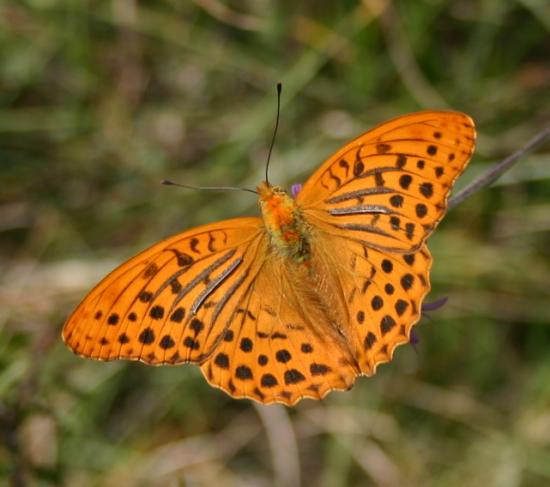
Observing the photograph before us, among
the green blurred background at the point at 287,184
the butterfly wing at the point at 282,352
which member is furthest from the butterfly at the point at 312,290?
the green blurred background at the point at 287,184

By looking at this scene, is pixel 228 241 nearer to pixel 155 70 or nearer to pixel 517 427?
pixel 517 427

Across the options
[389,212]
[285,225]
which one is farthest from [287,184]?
[389,212]

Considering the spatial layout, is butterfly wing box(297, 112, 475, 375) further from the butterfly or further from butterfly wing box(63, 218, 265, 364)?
butterfly wing box(63, 218, 265, 364)

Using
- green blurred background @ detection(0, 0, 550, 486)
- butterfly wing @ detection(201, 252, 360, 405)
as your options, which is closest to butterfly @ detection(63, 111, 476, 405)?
butterfly wing @ detection(201, 252, 360, 405)

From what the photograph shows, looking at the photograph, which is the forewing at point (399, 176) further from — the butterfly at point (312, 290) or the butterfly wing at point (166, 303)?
the butterfly wing at point (166, 303)

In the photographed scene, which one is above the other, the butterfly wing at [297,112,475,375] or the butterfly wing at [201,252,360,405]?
the butterfly wing at [297,112,475,375]

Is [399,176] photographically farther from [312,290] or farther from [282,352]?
[282,352]
